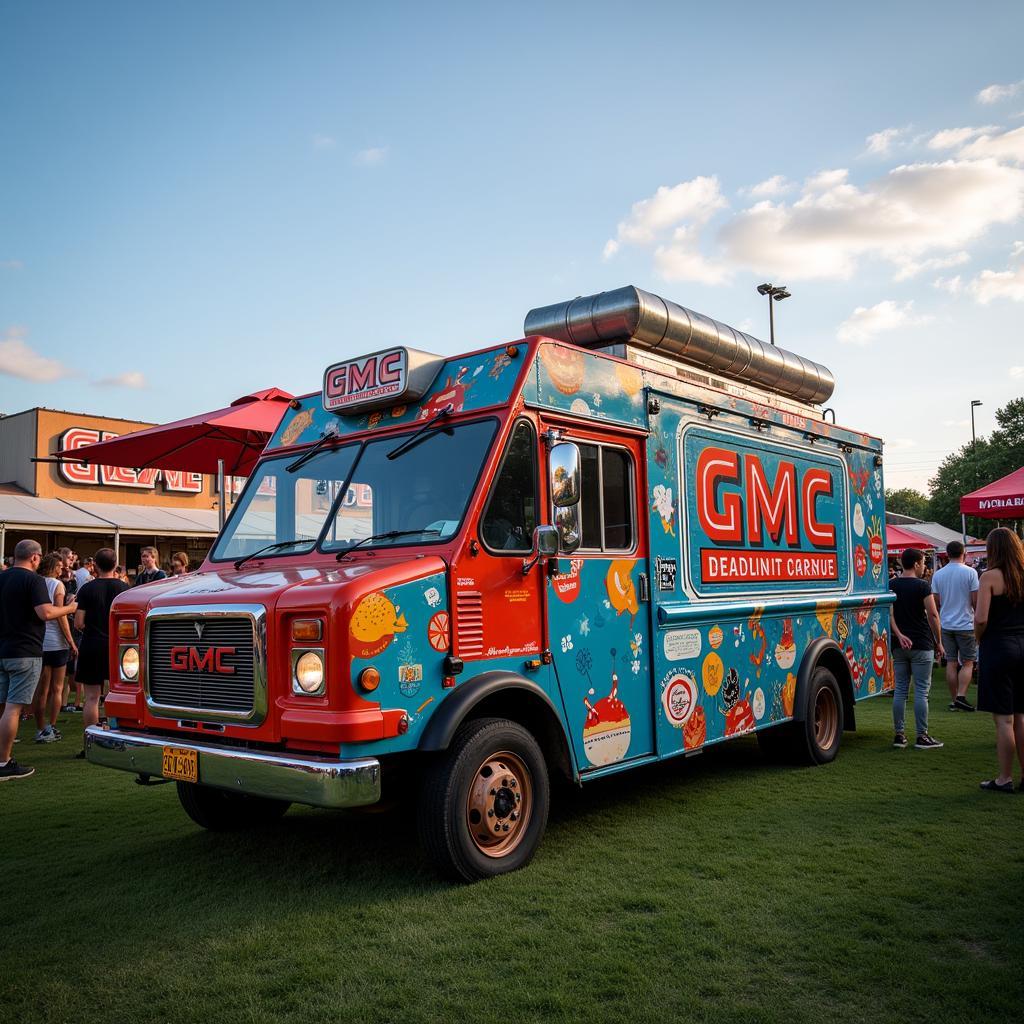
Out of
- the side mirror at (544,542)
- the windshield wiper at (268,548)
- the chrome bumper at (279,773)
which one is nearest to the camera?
the chrome bumper at (279,773)

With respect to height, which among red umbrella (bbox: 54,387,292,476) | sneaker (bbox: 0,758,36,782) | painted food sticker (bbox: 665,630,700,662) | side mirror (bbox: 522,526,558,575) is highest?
red umbrella (bbox: 54,387,292,476)

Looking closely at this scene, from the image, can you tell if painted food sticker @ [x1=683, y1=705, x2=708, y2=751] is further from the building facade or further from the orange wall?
the orange wall

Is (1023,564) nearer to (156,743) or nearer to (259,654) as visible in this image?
(259,654)

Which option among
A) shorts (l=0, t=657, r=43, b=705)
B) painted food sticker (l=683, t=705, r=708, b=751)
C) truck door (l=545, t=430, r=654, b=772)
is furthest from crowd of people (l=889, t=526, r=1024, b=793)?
shorts (l=0, t=657, r=43, b=705)

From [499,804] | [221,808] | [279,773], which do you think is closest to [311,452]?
[279,773]

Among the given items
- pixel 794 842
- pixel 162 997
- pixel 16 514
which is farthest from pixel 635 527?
pixel 16 514

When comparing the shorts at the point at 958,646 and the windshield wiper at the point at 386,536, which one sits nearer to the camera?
the windshield wiper at the point at 386,536

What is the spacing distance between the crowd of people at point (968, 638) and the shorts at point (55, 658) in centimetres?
844

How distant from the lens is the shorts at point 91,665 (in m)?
8.67

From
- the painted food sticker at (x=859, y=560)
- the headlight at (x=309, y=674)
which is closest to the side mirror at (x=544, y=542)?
the headlight at (x=309, y=674)

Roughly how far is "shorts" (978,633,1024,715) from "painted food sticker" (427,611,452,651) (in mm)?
4046

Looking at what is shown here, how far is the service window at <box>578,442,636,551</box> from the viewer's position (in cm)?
554

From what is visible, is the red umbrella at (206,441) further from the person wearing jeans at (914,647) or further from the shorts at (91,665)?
the person wearing jeans at (914,647)

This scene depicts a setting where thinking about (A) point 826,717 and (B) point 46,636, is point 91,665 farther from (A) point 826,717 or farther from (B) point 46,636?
(A) point 826,717
